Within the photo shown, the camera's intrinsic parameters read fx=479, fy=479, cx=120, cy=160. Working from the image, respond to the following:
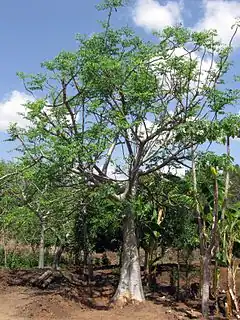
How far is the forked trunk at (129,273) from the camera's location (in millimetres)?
11727

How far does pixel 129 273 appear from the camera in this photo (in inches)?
470

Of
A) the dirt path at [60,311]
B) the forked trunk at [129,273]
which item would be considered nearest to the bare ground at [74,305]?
the dirt path at [60,311]

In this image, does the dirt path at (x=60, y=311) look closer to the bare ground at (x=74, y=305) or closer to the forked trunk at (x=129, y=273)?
the bare ground at (x=74, y=305)

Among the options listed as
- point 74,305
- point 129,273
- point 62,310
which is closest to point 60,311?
point 62,310

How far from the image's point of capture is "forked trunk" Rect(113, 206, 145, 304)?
11.7m

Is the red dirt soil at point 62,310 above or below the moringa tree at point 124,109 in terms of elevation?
below

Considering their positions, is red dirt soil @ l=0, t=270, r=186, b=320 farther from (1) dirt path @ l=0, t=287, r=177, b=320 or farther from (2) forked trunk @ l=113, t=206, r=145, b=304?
(2) forked trunk @ l=113, t=206, r=145, b=304

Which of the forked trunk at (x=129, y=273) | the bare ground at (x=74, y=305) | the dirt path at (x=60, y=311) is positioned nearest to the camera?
the dirt path at (x=60, y=311)

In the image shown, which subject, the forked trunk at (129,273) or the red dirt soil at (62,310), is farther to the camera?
the forked trunk at (129,273)

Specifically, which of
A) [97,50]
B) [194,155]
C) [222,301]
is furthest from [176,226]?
[97,50]

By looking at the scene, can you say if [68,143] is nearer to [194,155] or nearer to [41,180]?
[41,180]

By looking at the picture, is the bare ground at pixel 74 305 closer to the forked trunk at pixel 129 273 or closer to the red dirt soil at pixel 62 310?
the red dirt soil at pixel 62 310

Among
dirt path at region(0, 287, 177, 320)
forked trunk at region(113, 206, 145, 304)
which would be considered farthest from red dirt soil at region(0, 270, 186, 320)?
forked trunk at region(113, 206, 145, 304)

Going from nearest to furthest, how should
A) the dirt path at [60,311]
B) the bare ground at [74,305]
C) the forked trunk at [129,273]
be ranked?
the dirt path at [60,311]
the bare ground at [74,305]
the forked trunk at [129,273]
